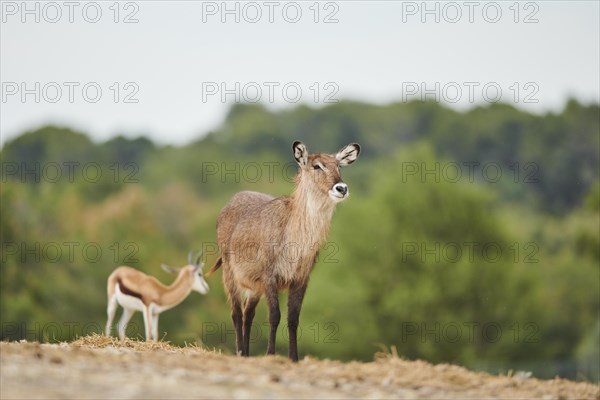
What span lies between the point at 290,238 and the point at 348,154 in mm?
1513

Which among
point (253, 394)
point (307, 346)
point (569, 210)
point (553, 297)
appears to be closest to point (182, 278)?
point (253, 394)

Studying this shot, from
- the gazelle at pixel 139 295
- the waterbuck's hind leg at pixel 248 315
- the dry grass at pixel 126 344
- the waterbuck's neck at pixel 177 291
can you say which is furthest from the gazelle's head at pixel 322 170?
the waterbuck's neck at pixel 177 291

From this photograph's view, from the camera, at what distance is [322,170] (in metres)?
14.9

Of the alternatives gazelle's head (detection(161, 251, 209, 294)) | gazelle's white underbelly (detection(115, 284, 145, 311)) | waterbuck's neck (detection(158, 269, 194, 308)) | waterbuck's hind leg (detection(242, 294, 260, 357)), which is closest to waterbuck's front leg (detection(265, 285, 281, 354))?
waterbuck's hind leg (detection(242, 294, 260, 357))

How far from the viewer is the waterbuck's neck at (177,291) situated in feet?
72.9

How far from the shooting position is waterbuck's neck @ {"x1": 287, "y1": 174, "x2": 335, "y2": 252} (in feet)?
48.5

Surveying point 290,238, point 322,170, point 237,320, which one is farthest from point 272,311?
point 322,170

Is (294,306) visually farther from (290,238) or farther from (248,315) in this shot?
(248,315)

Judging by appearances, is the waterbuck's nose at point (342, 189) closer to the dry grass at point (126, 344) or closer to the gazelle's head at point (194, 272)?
the dry grass at point (126, 344)

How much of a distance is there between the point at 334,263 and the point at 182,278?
1327 inches

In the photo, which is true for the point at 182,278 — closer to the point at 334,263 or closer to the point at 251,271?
the point at 251,271

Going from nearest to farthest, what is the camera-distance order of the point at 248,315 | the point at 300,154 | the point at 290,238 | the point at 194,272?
the point at 290,238 < the point at 300,154 < the point at 248,315 < the point at 194,272

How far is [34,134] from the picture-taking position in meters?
138

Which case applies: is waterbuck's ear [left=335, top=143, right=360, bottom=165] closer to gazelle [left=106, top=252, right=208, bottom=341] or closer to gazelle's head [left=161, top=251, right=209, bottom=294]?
gazelle [left=106, top=252, right=208, bottom=341]
